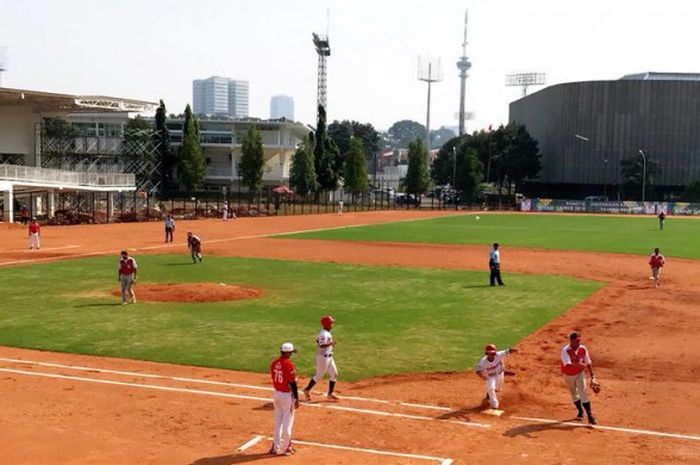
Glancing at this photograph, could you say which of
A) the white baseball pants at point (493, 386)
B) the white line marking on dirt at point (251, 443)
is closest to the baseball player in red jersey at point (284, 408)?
the white line marking on dirt at point (251, 443)

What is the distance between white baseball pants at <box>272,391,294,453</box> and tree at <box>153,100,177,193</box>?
3745 inches

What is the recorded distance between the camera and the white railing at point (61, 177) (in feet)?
188

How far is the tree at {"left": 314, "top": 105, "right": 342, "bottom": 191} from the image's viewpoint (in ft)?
385

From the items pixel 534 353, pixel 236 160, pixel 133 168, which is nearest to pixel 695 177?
pixel 236 160

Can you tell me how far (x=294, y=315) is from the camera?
24297 mm

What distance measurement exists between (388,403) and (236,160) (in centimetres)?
10830

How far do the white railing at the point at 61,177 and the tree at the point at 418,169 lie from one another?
56.5m

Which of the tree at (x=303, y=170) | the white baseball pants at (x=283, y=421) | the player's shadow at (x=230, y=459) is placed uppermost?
the tree at (x=303, y=170)

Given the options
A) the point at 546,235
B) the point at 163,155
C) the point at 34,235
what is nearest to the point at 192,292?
the point at 34,235

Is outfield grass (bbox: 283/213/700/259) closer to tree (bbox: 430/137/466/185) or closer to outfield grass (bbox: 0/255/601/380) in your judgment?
outfield grass (bbox: 0/255/601/380)

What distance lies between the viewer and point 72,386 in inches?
A: 623

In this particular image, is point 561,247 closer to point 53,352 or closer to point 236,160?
point 53,352

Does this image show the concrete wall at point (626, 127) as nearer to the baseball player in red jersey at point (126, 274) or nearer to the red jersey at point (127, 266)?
the baseball player in red jersey at point (126, 274)

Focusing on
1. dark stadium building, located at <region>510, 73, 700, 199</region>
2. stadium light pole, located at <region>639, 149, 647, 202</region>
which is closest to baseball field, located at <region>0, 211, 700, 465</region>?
stadium light pole, located at <region>639, 149, 647, 202</region>
